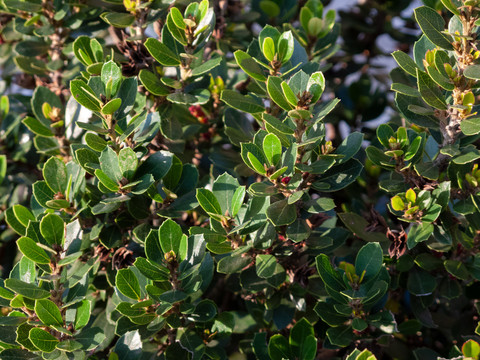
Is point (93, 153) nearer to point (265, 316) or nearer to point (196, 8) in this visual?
point (196, 8)

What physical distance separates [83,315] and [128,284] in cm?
14

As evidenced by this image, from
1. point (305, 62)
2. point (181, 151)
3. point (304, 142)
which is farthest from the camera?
point (181, 151)

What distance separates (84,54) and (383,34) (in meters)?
1.58

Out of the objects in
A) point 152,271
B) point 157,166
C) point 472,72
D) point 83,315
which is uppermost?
point 472,72

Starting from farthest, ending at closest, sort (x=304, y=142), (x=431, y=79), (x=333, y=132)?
(x=333, y=132), (x=431, y=79), (x=304, y=142)

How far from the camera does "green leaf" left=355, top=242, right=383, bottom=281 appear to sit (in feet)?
4.62

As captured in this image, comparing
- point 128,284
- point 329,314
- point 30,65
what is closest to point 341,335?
point 329,314

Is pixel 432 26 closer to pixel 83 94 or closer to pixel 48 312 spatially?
pixel 83 94

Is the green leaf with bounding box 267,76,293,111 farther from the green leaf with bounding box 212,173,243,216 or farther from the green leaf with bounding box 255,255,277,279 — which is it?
the green leaf with bounding box 255,255,277,279

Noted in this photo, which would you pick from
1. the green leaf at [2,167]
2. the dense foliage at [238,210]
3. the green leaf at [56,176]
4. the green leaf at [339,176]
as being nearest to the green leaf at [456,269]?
the dense foliage at [238,210]

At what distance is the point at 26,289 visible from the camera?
4.41ft

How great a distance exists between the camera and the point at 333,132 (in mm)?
2545

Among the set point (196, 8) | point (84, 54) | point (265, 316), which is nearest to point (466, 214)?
point (265, 316)

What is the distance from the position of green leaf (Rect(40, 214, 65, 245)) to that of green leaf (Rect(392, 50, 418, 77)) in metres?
0.91
